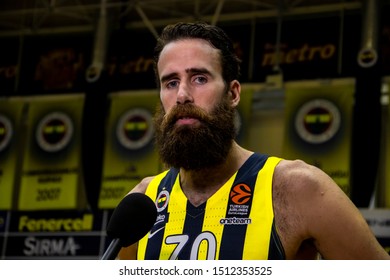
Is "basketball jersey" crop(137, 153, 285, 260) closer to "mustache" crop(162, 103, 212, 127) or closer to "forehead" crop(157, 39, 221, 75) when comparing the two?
"mustache" crop(162, 103, 212, 127)

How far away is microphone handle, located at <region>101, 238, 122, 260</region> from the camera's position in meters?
1.98

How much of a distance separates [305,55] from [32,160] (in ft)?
16.0

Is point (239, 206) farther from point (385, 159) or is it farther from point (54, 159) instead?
point (54, 159)

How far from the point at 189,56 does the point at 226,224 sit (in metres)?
0.58

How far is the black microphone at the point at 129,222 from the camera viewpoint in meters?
2.03

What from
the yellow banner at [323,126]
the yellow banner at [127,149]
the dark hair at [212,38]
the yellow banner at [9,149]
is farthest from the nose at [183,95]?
the yellow banner at [9,149]

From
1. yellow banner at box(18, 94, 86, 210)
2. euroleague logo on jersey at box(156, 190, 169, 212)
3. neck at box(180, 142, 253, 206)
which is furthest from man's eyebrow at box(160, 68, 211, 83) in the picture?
yellow banner at box(18, 94, 86, 210)

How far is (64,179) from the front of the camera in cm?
1252

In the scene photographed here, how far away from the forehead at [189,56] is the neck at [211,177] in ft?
1.12

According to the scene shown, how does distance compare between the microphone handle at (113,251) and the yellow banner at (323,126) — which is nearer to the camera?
the microphone handle at (113,251)

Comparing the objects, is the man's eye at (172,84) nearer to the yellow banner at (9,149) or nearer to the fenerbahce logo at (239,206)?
the fenerbahce logo at (239,206)
